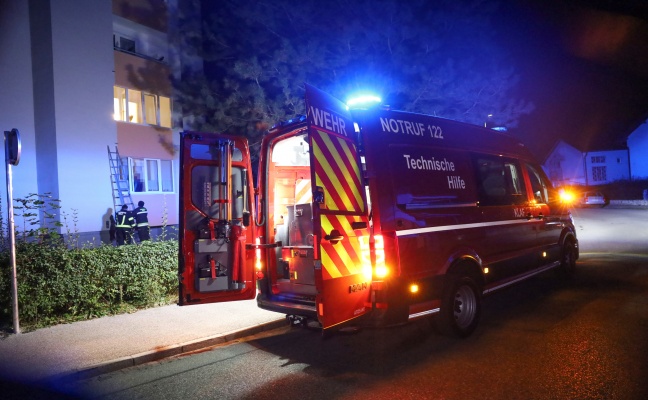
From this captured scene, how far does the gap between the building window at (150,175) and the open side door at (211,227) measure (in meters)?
13.8

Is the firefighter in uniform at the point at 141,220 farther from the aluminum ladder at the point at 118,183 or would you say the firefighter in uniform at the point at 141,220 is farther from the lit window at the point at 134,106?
the lit window at the point at 134,106

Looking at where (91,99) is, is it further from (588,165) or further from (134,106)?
(588,165)

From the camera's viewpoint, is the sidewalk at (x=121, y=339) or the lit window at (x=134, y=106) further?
the lit window at (x=134, y=106)

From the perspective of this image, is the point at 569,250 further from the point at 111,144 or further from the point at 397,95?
the point at 111,144

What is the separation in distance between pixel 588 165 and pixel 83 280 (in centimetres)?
5085

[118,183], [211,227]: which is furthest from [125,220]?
[211,227]

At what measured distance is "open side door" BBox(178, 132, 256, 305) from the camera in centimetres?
567

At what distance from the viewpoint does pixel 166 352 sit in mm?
5367

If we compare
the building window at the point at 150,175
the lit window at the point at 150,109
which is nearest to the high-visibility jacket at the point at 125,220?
the building window at the point at 150,175

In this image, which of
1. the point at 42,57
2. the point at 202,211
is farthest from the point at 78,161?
the point at 202,211

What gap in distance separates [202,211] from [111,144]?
1372 cm

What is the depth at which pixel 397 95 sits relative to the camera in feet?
40.0

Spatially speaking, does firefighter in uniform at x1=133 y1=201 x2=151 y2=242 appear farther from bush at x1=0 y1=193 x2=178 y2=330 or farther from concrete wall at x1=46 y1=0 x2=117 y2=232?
bush at x1=0 y1=193 x2=178 y2=330

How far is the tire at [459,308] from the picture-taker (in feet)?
16.8
